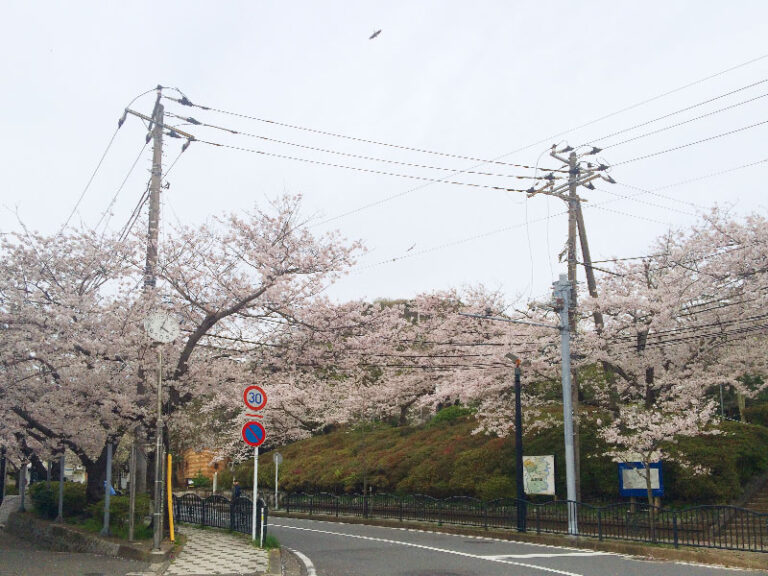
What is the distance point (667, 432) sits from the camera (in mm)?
18203

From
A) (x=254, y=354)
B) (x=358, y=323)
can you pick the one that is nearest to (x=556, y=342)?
(x=358, y=323)

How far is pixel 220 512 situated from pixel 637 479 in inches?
474

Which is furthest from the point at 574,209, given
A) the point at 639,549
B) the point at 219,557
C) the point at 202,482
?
the point at 202,482

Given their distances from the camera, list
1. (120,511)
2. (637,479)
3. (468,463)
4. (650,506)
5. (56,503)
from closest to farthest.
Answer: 1. (650,506)
2. (120,511)
3. (637,479)
4. (56,503)
5. (468,463)

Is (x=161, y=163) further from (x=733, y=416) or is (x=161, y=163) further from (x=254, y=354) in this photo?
(x=733, y=416)

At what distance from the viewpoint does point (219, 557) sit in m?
13.4

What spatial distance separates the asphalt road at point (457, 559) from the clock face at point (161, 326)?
528cm

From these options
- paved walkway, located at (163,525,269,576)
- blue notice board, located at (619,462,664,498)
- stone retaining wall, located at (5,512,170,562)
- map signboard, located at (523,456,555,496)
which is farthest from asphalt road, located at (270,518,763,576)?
blue notice board, located at (619,462,664,498)

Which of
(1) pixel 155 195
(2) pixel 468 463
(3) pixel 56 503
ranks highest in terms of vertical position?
(1) pixel 155 195

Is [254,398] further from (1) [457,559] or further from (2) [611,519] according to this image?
(2) [611,519]

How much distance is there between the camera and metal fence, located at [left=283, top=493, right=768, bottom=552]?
16438 mm

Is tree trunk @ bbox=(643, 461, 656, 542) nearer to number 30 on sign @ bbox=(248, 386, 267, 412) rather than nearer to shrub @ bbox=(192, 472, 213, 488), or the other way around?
number 30 on sign @ bbox=(248, 386, 267, 412)

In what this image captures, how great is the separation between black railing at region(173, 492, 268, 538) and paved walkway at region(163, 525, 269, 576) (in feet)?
1.53

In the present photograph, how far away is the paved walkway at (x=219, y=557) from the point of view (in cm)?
1186
